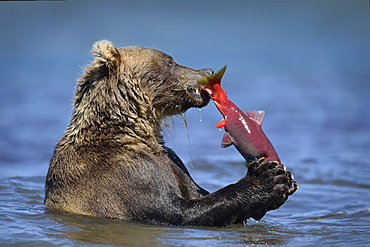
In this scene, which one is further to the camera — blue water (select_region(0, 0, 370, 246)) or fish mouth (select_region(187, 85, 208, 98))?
fish mouth (select_region(187, 85, 208, 98))

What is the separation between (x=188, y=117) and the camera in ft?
49.0

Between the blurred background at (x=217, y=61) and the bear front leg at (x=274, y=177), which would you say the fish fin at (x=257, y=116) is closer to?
the bear front leg at (x=274, y=177)

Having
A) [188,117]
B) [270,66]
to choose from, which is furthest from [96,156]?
[270,66]

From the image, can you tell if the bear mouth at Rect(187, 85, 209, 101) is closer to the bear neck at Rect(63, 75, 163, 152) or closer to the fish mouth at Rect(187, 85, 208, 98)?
the fish mouth at Rect(187, 85, 208, 98)

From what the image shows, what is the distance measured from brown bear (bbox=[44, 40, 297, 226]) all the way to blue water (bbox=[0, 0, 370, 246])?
20 cm

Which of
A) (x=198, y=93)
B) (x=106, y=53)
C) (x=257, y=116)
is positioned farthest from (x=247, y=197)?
(x=106, y=53)

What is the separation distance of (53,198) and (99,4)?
62.7 ft

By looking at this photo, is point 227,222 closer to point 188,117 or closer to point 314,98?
point 188,117

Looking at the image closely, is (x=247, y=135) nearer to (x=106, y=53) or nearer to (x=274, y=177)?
(x=274, y=177)

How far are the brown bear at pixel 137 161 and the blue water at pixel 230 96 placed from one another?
0.20m

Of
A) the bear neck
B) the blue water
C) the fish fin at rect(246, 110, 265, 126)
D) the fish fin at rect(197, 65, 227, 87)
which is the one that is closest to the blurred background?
the blue water

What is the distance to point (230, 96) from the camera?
16922mm

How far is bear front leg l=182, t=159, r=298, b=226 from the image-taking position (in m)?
6.71

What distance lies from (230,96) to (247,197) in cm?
1031
